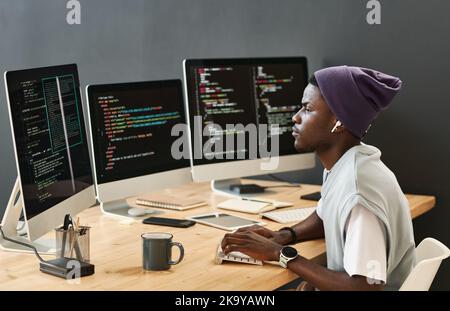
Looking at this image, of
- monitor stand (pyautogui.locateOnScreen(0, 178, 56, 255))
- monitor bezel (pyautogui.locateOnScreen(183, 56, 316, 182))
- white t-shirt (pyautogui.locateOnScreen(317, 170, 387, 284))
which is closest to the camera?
white t-shirt (pyautogui.locateOnScreen(317, 170, 387, 284))

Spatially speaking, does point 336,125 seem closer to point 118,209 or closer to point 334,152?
point 334,152

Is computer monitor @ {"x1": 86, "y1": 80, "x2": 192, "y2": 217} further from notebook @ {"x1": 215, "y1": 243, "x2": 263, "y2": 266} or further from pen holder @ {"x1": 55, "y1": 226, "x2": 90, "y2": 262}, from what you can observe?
notebook @ {"x1": 215, "y1": 243, "x2": 263, "y2": 266}

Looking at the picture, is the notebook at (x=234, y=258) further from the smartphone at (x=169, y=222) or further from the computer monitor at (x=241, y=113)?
the computer monitor at (x=241, y=113)

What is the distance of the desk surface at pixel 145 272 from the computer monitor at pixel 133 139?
0.58 feet

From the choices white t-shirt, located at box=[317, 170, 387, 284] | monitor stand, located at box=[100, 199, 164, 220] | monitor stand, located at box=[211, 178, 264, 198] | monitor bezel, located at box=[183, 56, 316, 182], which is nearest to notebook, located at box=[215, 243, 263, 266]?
white t-shirt, located at box=[317, 170, 387, 284]

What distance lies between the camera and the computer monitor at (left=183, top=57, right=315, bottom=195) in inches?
111

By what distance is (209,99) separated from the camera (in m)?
2.85

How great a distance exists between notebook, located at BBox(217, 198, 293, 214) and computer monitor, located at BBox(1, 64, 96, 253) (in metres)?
0.61

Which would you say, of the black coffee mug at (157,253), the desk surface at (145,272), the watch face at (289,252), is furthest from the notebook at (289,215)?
the black coffee mug at (157,253)

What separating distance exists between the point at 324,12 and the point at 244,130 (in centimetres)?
70

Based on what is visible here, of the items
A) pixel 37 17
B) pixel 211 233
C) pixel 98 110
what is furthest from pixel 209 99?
pixel 37 17

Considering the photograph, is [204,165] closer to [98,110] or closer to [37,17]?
[98,110]

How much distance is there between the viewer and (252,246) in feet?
6.44

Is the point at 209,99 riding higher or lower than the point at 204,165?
higher
